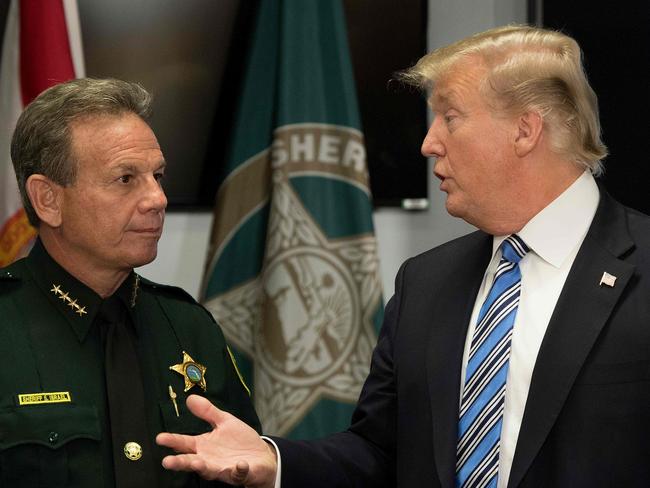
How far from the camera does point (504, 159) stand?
2.17 metres

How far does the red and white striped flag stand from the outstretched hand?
1.48 m

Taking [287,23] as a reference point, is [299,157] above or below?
below

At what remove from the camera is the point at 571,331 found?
201 cm

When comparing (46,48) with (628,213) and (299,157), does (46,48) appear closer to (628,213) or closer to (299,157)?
(299,157)

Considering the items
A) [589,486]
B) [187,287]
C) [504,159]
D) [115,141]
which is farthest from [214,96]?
[589,486]

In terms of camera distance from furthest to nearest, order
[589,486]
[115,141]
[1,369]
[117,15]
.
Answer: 1. [117,15]
2. [115,141]
3. [1,369]
4. [589,486]

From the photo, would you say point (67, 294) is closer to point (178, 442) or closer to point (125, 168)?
point (125, 168)

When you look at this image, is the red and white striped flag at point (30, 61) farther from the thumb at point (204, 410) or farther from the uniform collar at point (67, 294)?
the thumb at point (204, 410)

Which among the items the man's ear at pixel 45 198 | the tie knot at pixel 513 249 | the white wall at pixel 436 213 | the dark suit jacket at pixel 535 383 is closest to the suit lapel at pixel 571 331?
the dark suit jacket at pixel 535 383

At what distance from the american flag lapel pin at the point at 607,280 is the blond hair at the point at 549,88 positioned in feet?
0.81

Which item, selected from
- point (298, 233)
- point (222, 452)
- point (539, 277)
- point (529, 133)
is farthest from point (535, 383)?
point (298, 233)

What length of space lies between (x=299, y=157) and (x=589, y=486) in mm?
1736

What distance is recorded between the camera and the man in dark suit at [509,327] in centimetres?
197

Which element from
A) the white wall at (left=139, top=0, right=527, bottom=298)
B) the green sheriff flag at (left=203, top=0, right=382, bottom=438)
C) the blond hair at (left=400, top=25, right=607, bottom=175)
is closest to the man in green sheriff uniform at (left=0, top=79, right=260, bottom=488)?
the blond hair at (left=400, top=25, right=607, bottom=175)
